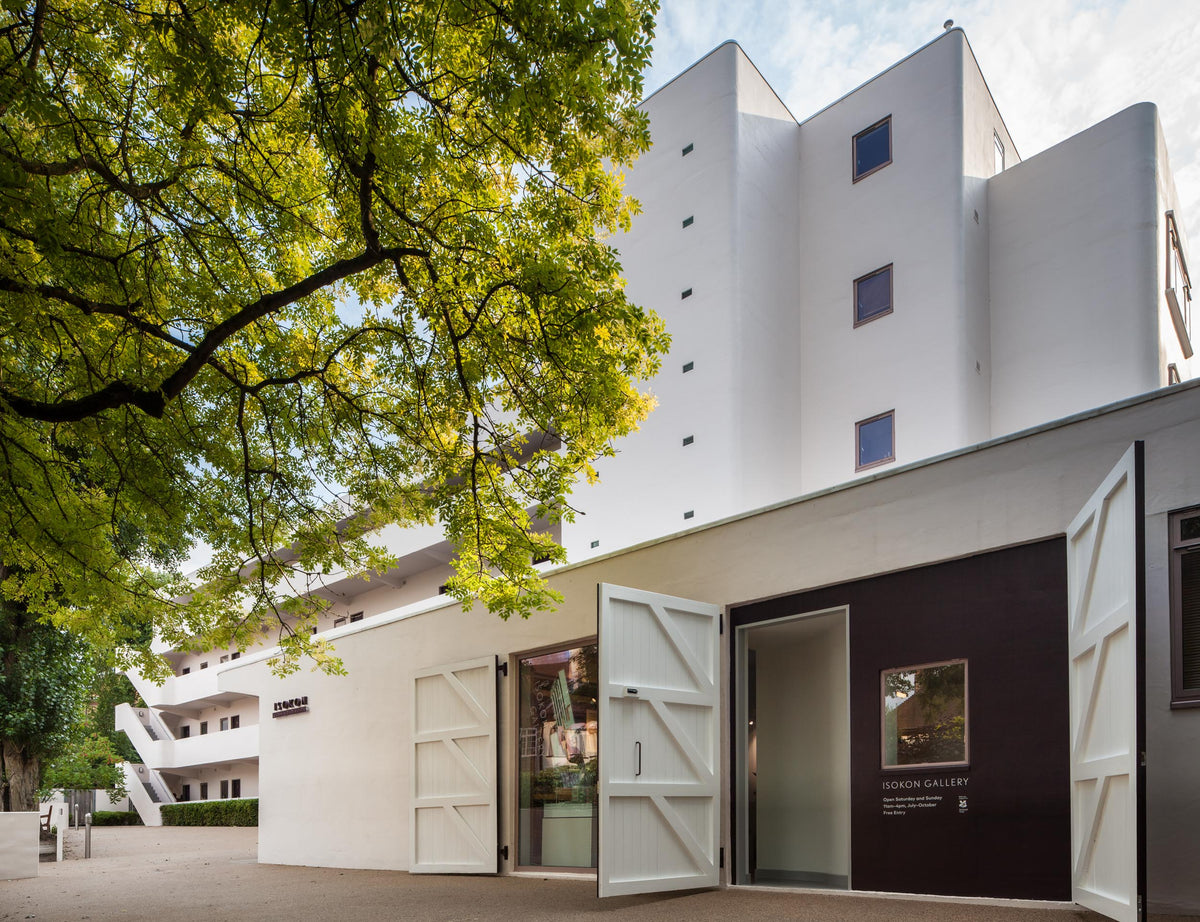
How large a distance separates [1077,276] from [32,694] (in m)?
18.3

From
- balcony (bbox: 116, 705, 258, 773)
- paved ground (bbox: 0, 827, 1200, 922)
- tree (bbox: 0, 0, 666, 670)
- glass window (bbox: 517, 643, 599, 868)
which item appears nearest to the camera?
tree (bbox: 0, 0, 666, 670)

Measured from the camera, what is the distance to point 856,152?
15.5m

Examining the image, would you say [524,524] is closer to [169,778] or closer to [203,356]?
[203,356]

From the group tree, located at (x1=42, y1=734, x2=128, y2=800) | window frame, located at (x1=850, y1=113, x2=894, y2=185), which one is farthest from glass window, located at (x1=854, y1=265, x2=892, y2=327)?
tree, located at (x1=42, y1=734, x2=128, y2=800)

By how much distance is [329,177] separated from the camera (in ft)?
25.2

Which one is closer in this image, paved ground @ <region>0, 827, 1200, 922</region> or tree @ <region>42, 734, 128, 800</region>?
paved ground @ <region>0, 827, 1200, 922</region>

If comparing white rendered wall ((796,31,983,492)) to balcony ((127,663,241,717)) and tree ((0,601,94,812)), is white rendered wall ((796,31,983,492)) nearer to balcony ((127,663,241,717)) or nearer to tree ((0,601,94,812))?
tree ((0,601,94,812))

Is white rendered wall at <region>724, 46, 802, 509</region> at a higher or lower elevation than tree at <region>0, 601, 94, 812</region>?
higher

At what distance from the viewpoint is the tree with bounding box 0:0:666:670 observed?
5.95 meters

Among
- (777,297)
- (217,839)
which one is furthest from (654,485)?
(217,839)

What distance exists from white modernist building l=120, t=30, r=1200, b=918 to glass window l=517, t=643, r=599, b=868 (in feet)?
0.13

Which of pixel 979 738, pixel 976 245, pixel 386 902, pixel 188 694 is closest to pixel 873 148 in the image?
pixel 976 245

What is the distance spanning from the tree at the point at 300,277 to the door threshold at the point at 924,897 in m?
3.24

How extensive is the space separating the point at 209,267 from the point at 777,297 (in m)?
9.49
